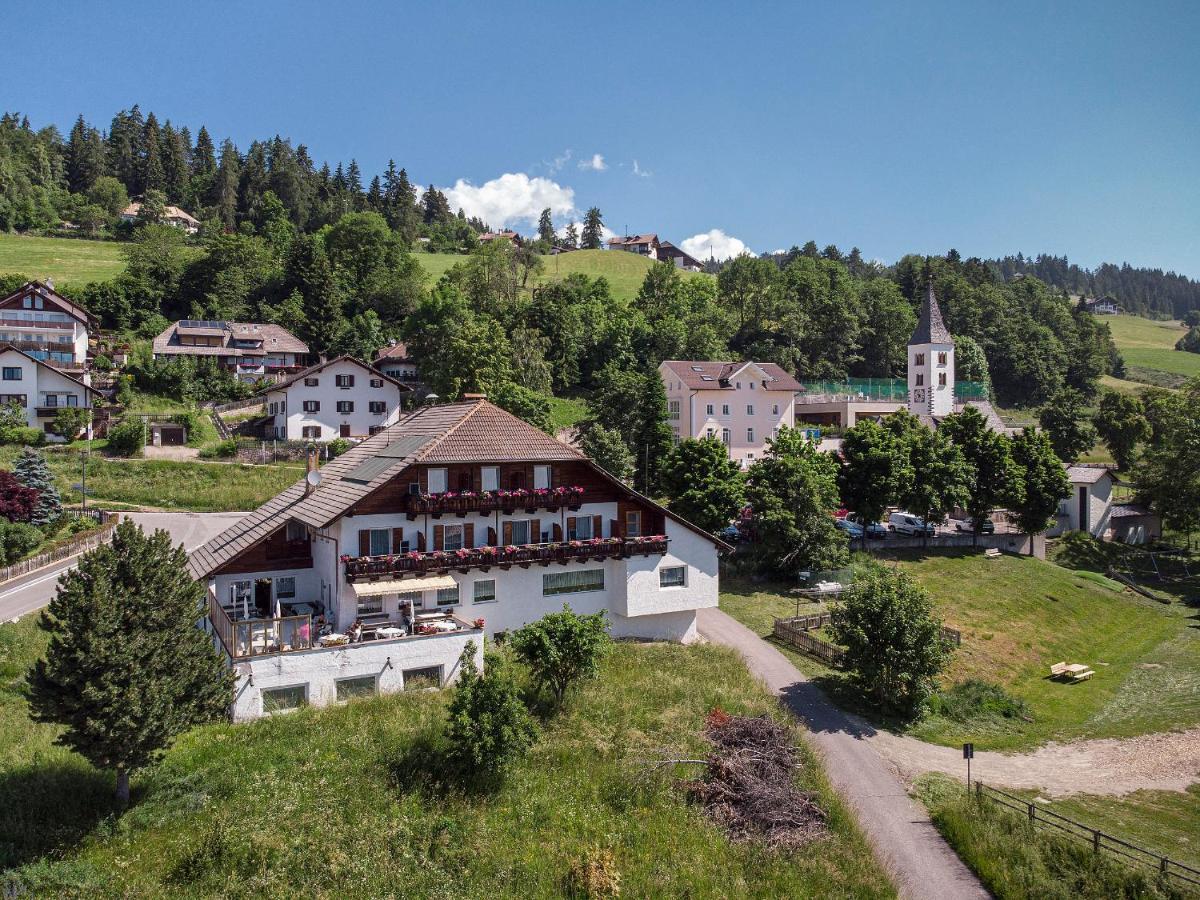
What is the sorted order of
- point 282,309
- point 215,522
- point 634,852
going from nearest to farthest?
point 634,852, point 215,522, point 282,309

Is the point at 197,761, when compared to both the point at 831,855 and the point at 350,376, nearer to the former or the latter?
the point at 831,855

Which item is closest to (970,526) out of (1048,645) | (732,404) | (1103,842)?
(1048,645)

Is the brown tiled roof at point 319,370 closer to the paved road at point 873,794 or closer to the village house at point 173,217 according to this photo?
the paved road at point 873,794

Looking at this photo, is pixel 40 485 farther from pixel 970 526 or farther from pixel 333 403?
pixel 970 526

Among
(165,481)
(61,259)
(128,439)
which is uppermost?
(61,259)

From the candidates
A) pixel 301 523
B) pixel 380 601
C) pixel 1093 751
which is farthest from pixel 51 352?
pixel 1093 751
